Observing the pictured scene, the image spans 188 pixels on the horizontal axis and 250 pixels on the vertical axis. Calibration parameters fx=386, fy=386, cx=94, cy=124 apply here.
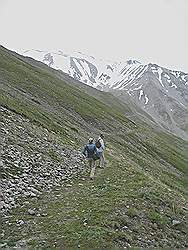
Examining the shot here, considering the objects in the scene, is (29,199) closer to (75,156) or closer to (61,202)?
(61,202)

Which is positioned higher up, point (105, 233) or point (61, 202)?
point (105, 233)

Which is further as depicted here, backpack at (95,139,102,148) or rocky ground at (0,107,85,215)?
backpack at (95,139,102,148)

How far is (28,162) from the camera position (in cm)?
2619

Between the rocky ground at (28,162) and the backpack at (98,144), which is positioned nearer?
the rocky ground at (28,162)

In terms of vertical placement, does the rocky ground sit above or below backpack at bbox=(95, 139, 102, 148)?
below

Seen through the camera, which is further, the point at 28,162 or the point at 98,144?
the point at 98,144

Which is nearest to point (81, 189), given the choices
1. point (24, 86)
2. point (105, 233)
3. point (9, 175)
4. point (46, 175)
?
point (46, 175)

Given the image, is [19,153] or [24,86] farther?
[24,86]

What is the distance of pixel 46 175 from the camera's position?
25609 mm

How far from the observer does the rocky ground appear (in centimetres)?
2084

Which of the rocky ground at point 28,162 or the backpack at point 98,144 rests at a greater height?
the backpack at point 98,144

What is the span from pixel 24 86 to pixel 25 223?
66.2m

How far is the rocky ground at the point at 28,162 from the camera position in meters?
20.8

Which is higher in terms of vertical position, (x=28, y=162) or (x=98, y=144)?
(x=98, y=144)
